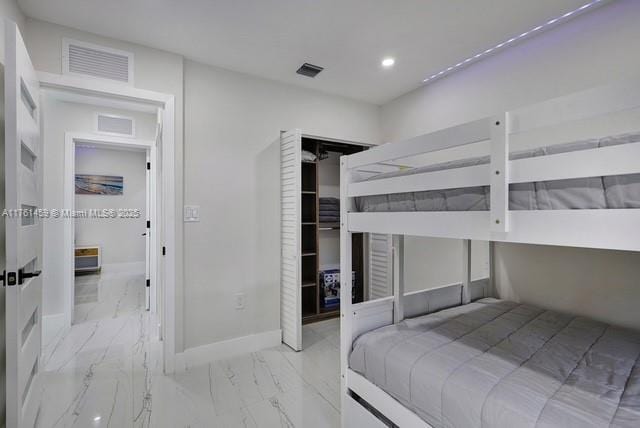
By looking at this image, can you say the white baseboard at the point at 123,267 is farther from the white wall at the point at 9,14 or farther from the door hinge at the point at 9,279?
the door hinge at the point at 9,279

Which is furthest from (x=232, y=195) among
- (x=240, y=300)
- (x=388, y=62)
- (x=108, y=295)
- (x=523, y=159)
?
(x=108, y=295)

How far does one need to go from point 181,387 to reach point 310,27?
2591 millimetres

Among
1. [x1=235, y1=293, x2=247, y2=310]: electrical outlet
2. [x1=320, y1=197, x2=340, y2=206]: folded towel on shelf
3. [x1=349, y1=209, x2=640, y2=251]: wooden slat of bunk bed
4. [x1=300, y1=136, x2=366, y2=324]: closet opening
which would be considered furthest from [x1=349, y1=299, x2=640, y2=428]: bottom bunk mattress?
[x1=320, y1=197, x2=340, y2=206]: folded towel on shelf

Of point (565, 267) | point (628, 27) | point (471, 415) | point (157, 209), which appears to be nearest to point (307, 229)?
point (157, 209)

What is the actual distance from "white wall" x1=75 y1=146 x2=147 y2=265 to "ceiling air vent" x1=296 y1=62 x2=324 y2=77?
4.63 meters

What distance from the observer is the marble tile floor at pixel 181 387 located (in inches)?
67.7

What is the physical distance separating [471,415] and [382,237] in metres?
2.40

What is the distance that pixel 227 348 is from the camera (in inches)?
97.3

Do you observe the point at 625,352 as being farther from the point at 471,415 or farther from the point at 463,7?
the point at 463,7

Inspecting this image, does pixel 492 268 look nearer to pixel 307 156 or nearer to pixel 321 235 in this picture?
pixel 321 235

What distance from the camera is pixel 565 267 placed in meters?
2.01

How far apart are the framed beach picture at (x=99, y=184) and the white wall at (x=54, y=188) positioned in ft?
8.77

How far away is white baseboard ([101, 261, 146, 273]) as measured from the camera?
19.4ft

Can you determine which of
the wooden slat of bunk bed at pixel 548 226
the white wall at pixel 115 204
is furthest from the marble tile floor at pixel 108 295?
the wooden slat of bunk bed at pixel 548 226
